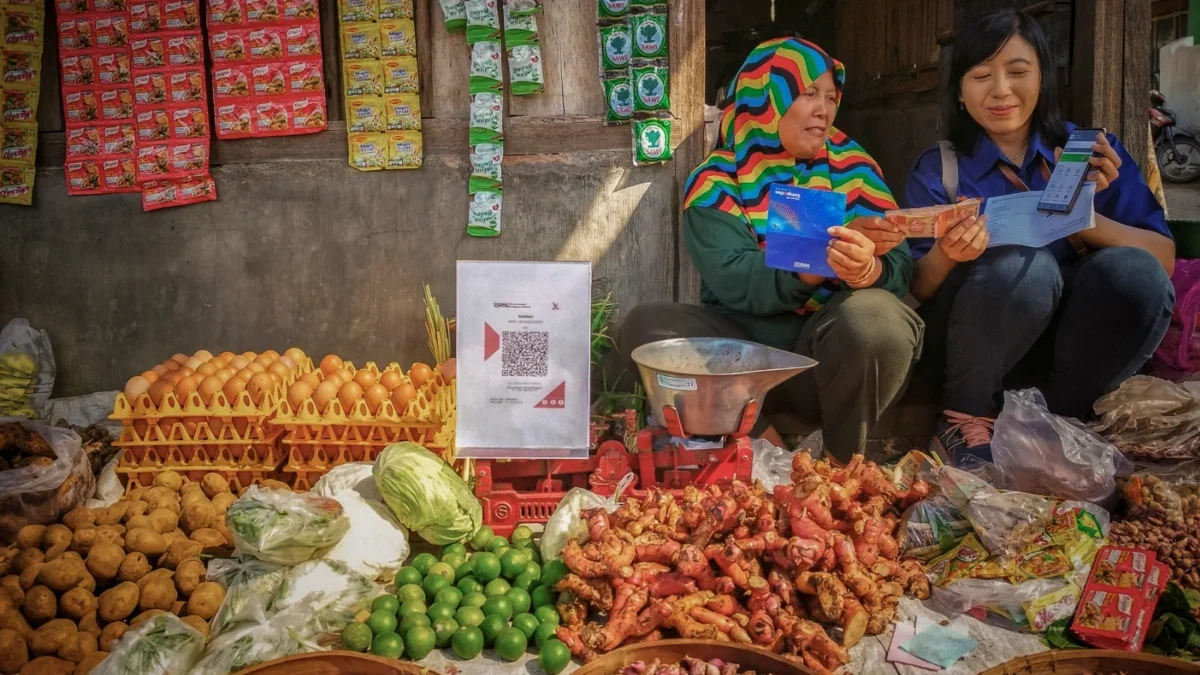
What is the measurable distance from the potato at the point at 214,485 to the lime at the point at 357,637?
1.05 meters

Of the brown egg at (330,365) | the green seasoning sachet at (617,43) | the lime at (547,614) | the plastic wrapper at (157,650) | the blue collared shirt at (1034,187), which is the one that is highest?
the green seasoning sachet at (617,43)

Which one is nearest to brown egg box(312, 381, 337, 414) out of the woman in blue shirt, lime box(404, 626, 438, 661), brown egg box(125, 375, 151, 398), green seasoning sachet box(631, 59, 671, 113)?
brown egg box(125, 375, 151, 398)

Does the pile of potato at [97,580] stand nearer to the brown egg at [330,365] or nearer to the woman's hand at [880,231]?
the brown egg at [330,365]

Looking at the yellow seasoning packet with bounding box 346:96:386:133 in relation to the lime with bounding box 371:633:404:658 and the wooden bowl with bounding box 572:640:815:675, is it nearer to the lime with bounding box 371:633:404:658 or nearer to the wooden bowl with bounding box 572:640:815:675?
the lime with bounding box 371:633:404:658

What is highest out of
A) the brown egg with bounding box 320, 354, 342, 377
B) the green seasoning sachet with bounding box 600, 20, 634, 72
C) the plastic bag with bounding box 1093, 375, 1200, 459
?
the green seasoning sachet with bounding box 600, 20, 634, 72

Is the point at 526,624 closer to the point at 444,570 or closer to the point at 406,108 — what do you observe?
the point at 444,570

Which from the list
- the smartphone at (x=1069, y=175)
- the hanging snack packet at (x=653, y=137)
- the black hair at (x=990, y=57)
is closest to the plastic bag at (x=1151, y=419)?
the smartphone at (x=1069, y=175)

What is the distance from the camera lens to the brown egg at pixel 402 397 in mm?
3568

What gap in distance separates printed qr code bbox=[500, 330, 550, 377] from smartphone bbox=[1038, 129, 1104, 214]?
200 cm

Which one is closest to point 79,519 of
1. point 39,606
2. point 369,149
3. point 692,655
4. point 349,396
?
point 39,606

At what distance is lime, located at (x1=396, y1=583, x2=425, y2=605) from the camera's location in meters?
2.71

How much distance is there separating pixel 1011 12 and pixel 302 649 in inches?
137

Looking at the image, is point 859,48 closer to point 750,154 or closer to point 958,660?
point 750,154

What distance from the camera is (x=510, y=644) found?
2531 millimetres
